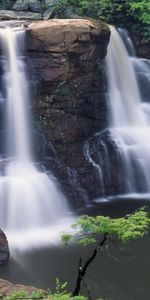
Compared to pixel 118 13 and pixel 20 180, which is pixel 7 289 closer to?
pixel 20 180

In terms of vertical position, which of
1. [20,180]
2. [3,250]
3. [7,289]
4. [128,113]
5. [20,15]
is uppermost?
[20,15]

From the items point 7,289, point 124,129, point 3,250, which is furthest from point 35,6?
point 7,289

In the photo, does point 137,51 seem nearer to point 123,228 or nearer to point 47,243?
point 47,243

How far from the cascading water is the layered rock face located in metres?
0.58

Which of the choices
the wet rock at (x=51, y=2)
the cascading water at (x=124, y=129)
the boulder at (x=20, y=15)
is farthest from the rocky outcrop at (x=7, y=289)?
the wet rock at (x=51, y=2)

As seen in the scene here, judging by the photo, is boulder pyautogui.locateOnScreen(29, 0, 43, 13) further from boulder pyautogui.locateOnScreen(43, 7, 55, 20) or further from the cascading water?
the cascading water

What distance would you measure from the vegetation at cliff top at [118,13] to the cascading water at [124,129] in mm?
920

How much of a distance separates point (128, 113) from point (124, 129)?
45.3 inches

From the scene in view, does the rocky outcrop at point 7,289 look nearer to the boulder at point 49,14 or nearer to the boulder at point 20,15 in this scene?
the boulder at point 20,15

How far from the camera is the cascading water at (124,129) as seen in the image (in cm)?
1806

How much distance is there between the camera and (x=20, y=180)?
15.1 m

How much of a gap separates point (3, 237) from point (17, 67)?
726 cm

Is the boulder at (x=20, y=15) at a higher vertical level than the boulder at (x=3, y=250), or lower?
higher

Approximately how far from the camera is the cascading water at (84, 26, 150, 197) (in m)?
18.1
